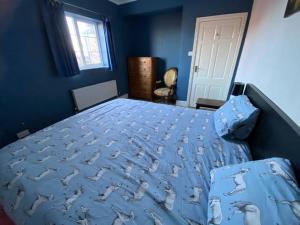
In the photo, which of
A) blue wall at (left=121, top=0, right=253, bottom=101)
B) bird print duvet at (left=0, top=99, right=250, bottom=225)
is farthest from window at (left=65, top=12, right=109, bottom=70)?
bird print duvet at (left=0, top=99, right=250, bottom=225)

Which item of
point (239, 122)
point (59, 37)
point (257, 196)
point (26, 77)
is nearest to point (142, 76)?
point (59, 37)

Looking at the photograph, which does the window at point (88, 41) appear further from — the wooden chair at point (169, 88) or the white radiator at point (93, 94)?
the wooden chair at point (169, 88)

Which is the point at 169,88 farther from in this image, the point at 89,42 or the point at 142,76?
the point at 89,42

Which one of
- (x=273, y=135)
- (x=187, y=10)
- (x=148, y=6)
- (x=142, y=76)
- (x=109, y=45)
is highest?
(x=148, y=6)

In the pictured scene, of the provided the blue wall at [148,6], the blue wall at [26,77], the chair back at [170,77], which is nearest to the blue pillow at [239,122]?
the chair back at [170,77]

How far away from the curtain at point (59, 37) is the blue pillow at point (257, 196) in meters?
2.85

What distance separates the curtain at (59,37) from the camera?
221 centimetres

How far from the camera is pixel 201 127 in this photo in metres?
1.58

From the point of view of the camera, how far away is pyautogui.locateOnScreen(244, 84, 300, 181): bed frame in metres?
0.72

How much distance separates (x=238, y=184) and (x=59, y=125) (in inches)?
69.9

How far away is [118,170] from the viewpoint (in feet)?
3.26

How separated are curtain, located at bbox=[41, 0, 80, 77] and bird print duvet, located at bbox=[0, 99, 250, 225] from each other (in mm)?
1400

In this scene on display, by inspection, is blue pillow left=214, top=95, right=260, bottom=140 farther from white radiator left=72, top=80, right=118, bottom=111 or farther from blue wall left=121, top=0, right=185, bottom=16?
blue wall left=121, top=0, right=185, bottom=16

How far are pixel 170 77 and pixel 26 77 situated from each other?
10.5ft
